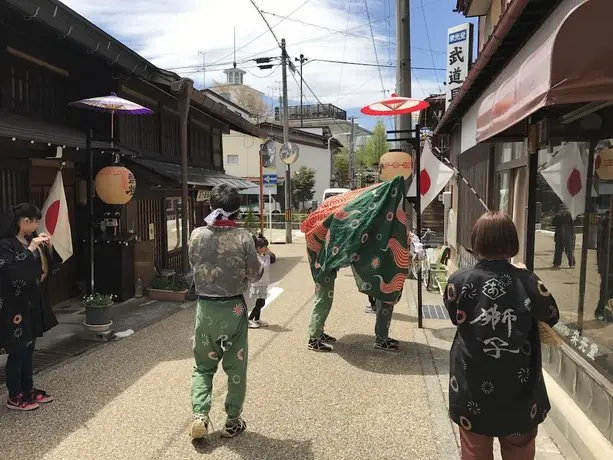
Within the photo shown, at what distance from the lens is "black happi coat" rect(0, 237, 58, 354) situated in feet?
13.5

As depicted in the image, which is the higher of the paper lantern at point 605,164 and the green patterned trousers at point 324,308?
the paper lantern at point 605,164

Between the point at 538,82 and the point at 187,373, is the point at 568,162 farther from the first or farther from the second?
the point at 187,373

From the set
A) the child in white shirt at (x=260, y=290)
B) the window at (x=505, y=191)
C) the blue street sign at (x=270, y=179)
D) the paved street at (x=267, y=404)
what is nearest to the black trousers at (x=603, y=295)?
the paved street at (x=267, y=404)

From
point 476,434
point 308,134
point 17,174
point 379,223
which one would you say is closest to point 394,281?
point 379,223

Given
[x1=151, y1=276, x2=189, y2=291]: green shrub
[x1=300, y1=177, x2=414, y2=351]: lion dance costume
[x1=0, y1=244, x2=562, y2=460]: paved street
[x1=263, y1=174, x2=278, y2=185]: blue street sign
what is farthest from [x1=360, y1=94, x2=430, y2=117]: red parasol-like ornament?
[x1=263, y1=174, x2=278, y2=185]: blue street sign

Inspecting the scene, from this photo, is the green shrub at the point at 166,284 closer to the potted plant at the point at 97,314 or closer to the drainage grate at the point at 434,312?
the potted plant at the point at 97,314

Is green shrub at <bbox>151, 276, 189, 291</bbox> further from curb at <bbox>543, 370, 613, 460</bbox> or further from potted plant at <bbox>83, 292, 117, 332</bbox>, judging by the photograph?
curb at <bbox>543, 370, 613, 460</bbox>

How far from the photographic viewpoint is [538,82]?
286cm

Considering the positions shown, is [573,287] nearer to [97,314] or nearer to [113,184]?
[97,314]

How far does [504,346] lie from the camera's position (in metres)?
2.53

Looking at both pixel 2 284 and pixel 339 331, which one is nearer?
pixel 2 284

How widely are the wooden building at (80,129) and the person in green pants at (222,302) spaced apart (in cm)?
292

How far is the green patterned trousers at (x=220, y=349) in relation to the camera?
3.80 metres

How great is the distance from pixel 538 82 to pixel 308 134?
3988cm
